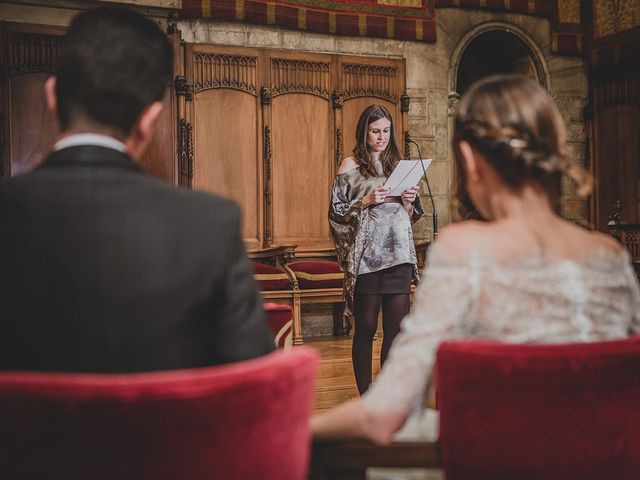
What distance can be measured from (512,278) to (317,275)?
542 cm

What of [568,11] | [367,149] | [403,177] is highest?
[568,11]

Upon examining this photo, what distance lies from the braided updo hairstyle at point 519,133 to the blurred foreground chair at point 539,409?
12.8 inches

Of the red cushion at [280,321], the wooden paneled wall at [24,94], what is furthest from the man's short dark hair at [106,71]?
the wooden paneled wall at [24,94]

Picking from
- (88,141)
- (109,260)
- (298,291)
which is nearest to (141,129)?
(88,141)

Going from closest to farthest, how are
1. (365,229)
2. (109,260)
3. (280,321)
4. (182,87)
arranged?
(109,260) < (280,321) < (365,229) < (182,87)

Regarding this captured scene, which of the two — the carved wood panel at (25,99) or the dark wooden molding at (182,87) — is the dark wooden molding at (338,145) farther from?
the carved wood panel at (25,99)

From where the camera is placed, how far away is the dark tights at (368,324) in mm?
3600

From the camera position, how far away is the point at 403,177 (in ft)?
11.6

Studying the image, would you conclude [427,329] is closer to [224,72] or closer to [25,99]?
[25,99]

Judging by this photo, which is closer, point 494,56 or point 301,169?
point 301,169

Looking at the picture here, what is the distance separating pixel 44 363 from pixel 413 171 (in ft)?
8.67

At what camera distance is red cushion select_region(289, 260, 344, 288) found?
661cm

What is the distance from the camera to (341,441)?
1.28m

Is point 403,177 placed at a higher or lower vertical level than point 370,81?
lower
